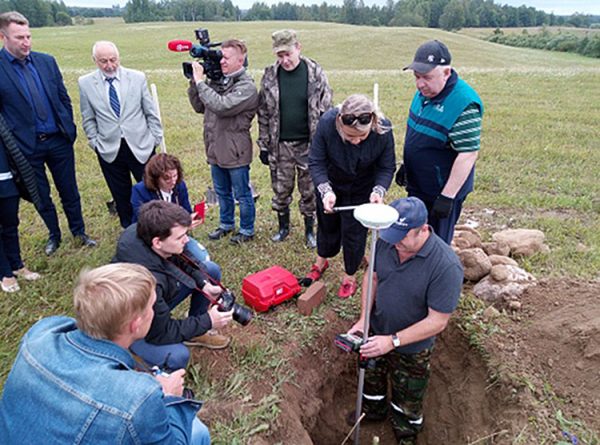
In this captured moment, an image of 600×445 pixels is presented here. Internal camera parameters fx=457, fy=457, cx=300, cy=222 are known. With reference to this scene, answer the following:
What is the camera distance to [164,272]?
286 centimetres

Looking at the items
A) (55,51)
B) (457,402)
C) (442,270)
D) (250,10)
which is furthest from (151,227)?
(250,10)

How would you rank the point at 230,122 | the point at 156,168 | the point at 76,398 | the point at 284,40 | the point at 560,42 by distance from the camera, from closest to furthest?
1. the point at 76,398
2. the point at 156,168
3. the point at 284,40
4. the point at 230,122
5. the point at 560,42

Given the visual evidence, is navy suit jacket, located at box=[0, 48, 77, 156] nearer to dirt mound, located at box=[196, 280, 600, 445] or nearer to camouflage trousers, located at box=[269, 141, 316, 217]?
camouflage trousers, located at box=[269, 141, 316, 217]

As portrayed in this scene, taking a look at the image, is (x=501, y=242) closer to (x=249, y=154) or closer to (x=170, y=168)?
(x=249, y=154)

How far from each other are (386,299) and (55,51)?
35.7 meters

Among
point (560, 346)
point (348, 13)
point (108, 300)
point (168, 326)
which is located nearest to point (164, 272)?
point (168, 326)

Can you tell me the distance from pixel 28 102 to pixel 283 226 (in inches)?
111

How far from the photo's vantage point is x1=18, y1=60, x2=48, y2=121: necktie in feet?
14.1

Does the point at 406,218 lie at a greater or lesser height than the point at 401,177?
greater

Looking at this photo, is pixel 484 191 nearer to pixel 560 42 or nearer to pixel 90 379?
pixel 90 379

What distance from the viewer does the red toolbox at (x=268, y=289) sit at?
3916mm

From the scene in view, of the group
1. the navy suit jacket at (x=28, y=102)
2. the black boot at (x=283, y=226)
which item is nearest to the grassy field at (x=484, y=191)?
the black boot at (x=283, y=226)

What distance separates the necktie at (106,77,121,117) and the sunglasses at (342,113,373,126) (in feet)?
8.47

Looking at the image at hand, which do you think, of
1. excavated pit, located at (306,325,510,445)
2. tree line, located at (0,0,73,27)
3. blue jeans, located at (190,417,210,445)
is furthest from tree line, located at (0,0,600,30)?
blue jeans, located at (190,417,210,445)
